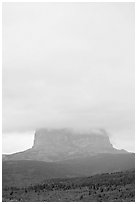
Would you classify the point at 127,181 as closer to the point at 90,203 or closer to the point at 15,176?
the point at 90,203

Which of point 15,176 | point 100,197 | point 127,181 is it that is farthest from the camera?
point 15,176

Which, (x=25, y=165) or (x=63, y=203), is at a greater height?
(x=63, y=203)

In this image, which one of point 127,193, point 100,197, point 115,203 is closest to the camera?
point 115,203

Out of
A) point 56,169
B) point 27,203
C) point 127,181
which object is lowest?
point 56,169

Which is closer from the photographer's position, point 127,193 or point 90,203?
point 90,203

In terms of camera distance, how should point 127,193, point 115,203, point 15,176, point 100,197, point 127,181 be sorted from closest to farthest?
point 115,203
point 100,197
point 127,193
point 127,181
point 15,176

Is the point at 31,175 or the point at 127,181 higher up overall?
the point at 127,181

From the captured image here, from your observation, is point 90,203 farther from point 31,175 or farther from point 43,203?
point 31,175

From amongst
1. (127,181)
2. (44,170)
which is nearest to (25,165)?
(44,170)

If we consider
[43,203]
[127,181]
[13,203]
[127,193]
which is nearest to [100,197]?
[127,193]
